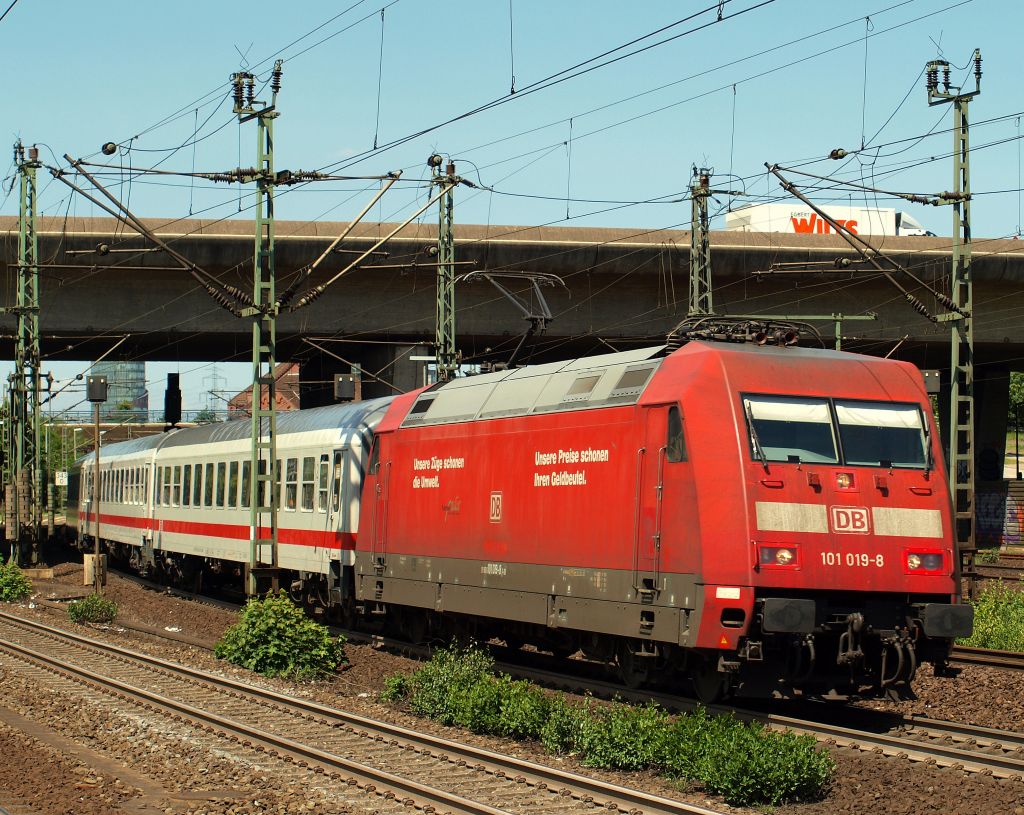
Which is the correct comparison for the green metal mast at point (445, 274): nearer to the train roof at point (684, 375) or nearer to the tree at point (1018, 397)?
the train roof at point (684, 375)

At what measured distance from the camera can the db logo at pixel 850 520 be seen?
43.5 ft

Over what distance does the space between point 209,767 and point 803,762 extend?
17.0ft

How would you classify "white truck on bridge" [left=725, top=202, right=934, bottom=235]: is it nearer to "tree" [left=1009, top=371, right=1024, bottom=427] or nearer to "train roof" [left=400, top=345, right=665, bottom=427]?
"tree" [left=1009, top=371, right=1024, bottom=427]

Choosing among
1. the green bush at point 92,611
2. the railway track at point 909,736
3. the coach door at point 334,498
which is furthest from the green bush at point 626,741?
the green bush at point 92,611

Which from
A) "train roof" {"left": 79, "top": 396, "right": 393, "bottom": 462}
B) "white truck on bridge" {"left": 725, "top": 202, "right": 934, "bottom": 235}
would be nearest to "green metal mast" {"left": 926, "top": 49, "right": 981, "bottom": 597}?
"train roof" {"left": 79, "top": 396, "right": 393, "bottom": 462}

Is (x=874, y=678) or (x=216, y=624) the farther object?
(x=216, y=624)

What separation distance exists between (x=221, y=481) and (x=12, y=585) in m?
7.16

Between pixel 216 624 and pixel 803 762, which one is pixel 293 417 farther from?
pixel 803 762

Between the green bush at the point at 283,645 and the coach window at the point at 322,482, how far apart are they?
12.6 feet

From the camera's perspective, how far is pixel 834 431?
1371 cm

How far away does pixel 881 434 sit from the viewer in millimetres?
13938

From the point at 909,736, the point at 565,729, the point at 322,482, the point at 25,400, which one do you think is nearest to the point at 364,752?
the point at 565,729

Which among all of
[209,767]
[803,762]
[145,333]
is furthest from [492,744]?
[145,333]

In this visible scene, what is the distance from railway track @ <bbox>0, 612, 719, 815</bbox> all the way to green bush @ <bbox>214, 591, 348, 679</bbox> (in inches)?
41.1
